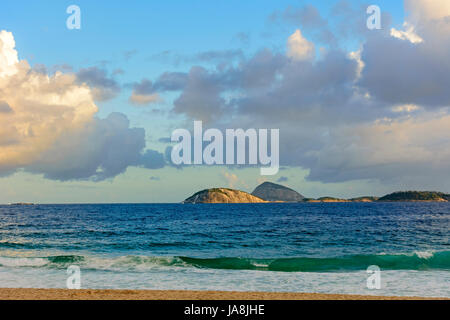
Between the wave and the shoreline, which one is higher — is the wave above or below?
below

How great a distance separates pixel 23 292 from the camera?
1633cm

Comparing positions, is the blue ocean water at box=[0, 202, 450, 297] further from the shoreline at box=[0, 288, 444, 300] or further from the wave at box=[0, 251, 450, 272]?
the shoreline at box=[0, 288, 444, 300]

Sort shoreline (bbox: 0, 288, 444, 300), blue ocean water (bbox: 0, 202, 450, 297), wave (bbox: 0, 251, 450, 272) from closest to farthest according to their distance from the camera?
shoreline (bbox: 0, 288, 444, 300) < blue ocean water (bbox: 0, 202, 450, 297) < wave (bbox: 0, 251, 450, 272)

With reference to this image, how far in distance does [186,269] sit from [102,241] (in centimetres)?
2172

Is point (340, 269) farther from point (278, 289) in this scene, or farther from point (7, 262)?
point (7, 262)

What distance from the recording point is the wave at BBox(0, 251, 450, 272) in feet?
89.0

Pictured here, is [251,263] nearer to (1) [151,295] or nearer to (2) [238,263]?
(2) [238,263]

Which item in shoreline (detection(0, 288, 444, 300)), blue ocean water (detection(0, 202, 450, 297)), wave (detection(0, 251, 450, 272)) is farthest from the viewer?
wave (detection(0, 251, 450, 272))

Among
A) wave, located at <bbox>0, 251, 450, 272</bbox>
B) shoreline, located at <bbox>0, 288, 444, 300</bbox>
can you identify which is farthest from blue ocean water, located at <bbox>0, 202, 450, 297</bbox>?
shoreline, located at <bbox>0, 288, 444, 300</bbox>

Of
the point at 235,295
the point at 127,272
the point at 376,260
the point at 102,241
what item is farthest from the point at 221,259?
the point at 102,241

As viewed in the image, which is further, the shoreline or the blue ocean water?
the blue ocean water

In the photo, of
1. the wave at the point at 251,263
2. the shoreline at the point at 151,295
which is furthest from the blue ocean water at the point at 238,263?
the shoreline at the point at 151,295

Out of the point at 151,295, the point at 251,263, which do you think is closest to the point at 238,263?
the point at 251,263
